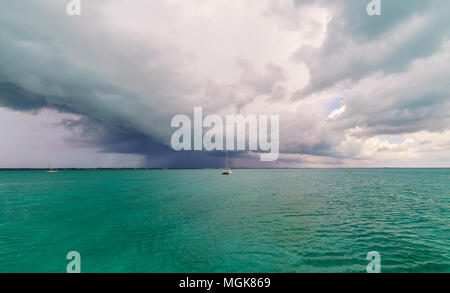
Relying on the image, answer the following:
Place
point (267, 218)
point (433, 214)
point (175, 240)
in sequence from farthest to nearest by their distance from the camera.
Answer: point (433, 214), point (267, 218), point (175, 240)

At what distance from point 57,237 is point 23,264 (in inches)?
221

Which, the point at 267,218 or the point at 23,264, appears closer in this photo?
the point at 23,264

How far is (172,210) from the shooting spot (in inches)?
1153

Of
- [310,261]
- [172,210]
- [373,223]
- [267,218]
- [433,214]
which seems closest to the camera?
[310,261]

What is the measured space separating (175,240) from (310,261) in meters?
11.9
